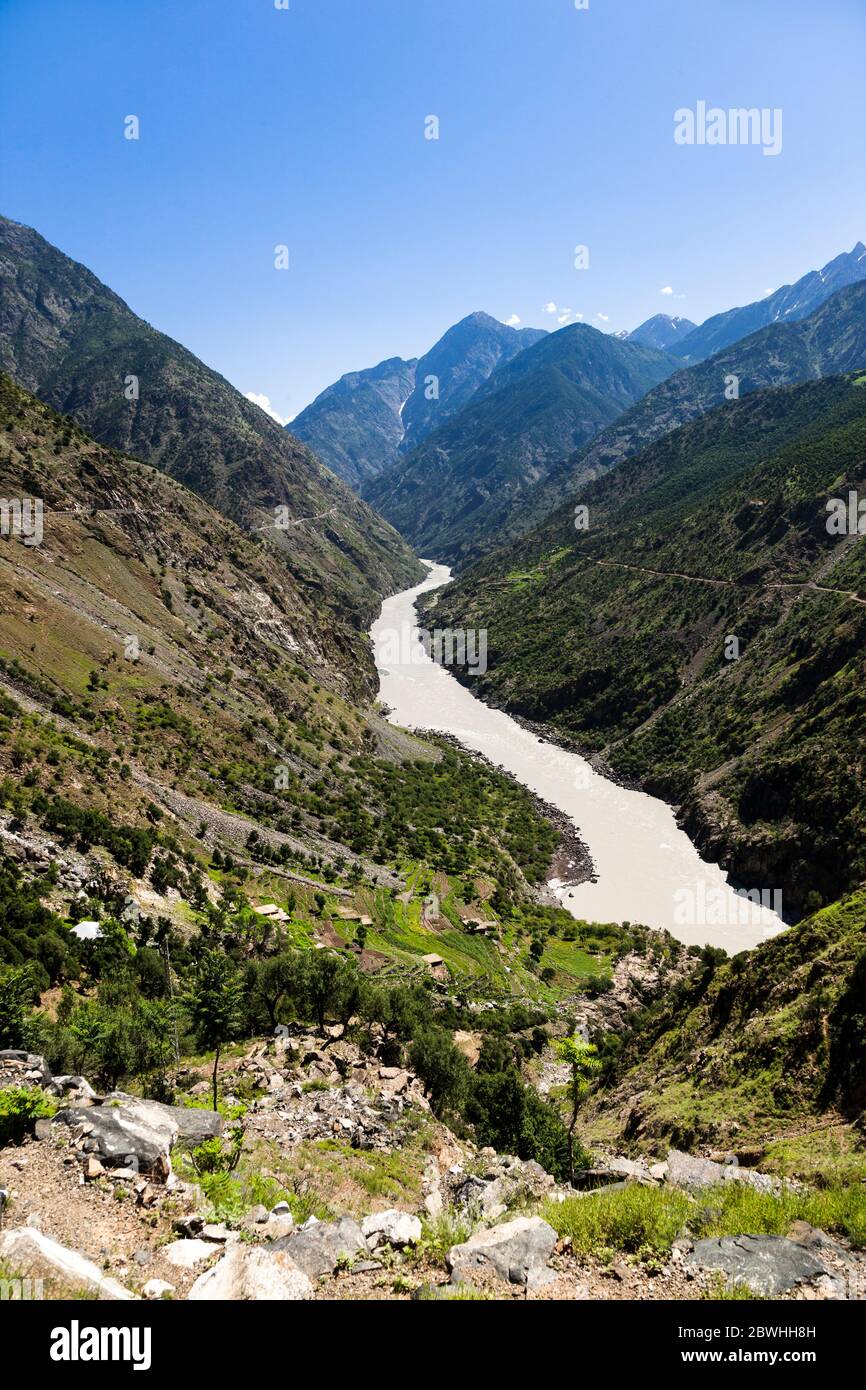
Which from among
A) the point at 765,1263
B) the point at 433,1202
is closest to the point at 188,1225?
the point at 433,1202

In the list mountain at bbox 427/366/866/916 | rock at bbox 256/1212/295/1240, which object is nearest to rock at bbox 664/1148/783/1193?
rock at bbox 256/1212/295/1240

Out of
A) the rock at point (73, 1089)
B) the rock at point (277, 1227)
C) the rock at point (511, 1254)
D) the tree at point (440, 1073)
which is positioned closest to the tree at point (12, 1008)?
the rock at point (73, 1089)

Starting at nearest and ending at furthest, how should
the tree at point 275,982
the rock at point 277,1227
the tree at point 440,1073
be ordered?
1. the rock at point 277,1227
2. the tree at point 440,1073
3. the tree at point 275,982

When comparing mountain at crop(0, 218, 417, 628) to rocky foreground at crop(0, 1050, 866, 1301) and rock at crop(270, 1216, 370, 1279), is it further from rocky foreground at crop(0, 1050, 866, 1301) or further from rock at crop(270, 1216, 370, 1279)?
rock at crop(270, 1216, 370, 1279)

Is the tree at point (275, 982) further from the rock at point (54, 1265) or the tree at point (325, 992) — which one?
the rock at point (54, 1265)

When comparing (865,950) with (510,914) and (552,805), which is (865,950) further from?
(552,805)

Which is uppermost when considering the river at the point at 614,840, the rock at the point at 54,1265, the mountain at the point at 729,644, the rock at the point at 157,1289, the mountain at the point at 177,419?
the mountain at the point at 177,419
